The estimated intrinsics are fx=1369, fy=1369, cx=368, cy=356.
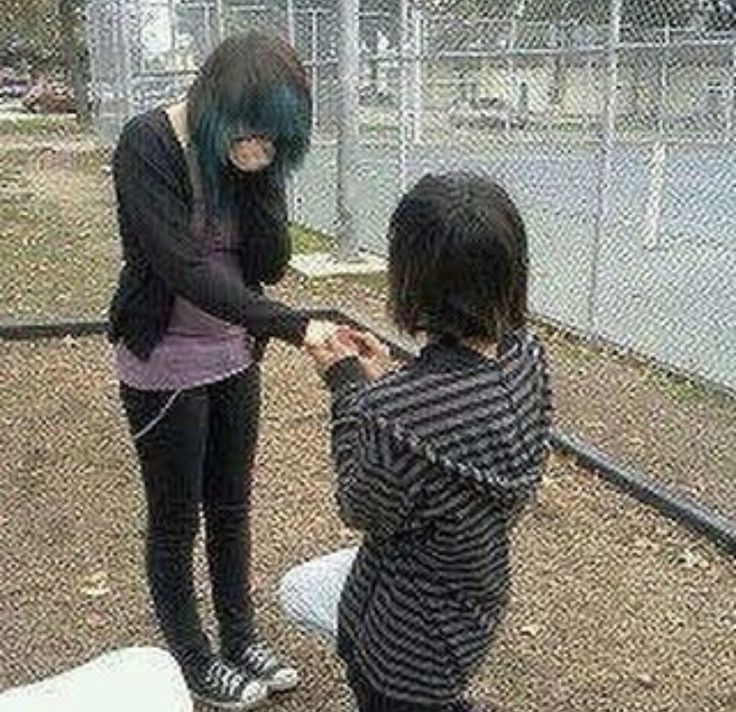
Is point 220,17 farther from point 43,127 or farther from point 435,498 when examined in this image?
point 43,127

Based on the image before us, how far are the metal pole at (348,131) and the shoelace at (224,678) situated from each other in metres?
7.31

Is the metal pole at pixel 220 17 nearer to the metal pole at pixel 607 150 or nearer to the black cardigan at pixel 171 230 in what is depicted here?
the metal pole at pixel 607 150

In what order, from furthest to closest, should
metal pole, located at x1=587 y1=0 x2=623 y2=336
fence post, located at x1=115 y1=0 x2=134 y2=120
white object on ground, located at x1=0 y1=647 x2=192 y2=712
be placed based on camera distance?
1. fence post, located at x1=115 y1=0 x2=134 y2=120
2. metal pole, located at x1=587 y1=0 x2=623 y2=336
3. white object on ground, located at x1=0 y1=647 x2=192 y2=712

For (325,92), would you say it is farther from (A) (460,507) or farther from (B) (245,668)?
(A) (460,507)

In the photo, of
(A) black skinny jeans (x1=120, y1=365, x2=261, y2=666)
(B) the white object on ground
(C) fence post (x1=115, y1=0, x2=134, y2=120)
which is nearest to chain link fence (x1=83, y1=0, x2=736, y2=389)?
(A) black skinny jeans (x1=120, y1=365, x2=261, y2=666)

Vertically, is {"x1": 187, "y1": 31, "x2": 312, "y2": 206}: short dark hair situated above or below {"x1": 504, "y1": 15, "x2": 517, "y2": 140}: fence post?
above

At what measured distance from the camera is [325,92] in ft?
46.0

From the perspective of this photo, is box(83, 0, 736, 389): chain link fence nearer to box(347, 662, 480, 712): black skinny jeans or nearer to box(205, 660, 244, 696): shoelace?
box(205, 660, 244, 696): shoelace

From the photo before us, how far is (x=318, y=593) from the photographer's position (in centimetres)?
266

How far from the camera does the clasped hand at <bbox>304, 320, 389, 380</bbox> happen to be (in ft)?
8.52

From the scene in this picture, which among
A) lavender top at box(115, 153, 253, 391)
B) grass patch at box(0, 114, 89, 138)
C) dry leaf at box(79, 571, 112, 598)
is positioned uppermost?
lavender top at box(115, 153, 253, 391)

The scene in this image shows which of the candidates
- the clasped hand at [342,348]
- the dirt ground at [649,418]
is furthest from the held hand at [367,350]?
the dirt ground at [649,418]

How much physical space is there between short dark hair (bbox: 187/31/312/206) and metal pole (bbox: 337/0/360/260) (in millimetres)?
7524

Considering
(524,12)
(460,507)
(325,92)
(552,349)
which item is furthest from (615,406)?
(325,92)
